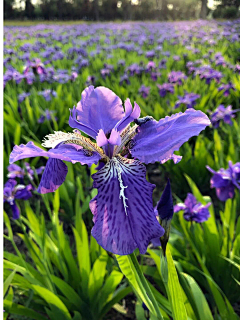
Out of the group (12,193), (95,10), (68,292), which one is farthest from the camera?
(95,10)

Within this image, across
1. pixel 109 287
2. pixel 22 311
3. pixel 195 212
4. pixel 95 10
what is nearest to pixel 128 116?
pixel 195 212

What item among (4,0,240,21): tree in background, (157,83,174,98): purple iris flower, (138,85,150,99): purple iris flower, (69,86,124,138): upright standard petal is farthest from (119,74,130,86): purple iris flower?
(4,0,240,21): tree in background

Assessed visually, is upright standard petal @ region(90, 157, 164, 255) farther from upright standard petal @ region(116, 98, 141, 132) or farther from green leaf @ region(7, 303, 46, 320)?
green leaf @ region(7, 303, 46, 320)

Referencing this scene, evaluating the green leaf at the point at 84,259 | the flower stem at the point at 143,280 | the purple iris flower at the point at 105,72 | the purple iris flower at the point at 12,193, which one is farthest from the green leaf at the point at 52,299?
the purple iris flower at the point at 105,72

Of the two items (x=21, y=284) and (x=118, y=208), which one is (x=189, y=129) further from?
(x=21, y=284)

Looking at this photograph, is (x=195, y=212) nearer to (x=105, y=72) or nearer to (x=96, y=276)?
(x=96, y=276)

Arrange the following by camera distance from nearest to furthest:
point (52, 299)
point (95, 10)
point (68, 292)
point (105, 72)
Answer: point (52, 299)
point (68, 292)
point (105, 72)
point (95, 10)

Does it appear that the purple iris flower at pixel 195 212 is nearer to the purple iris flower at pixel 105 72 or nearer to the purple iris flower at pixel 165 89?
the purple iris flower at pixel 165 89

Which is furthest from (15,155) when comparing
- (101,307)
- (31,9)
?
(31,9)
